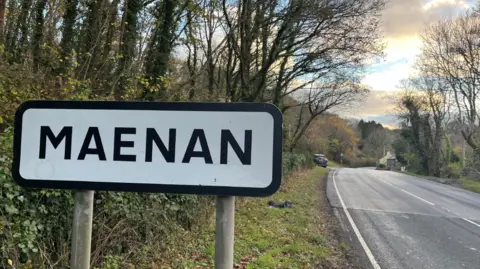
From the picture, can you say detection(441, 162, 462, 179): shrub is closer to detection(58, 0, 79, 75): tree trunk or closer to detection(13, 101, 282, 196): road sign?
detection(58, 0, 79, 75): tree trunk

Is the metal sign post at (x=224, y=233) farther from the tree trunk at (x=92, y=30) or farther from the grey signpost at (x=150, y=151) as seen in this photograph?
the tree trunk at (x=92, y=30)

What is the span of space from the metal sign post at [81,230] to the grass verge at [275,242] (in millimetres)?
3446

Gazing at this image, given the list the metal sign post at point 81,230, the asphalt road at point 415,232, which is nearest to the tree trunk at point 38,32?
the metal sign post at point 81,230

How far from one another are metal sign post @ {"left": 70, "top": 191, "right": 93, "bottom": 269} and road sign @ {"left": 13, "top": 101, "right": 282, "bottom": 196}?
60 millimetres

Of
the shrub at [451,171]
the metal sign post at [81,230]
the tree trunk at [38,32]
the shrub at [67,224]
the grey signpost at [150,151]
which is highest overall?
the tree trunk at [38,32]

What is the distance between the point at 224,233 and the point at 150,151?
1.46 feet

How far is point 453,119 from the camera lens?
128 feet

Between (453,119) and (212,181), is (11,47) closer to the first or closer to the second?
(212,181)

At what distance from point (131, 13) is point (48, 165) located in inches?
379

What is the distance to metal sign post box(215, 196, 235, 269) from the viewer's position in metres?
1.40

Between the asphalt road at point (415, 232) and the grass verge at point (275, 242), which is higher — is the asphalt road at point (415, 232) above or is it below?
below

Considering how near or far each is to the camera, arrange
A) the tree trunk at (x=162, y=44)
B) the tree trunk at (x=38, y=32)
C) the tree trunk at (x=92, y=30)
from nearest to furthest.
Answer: the tree trunk at (x=38, y=32), the tree trunk at (x=92, y=30), the tree trunk at (x=162, y=44)

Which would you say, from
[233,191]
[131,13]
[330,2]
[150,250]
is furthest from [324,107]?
[233,191]

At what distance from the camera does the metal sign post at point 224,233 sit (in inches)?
55.2
